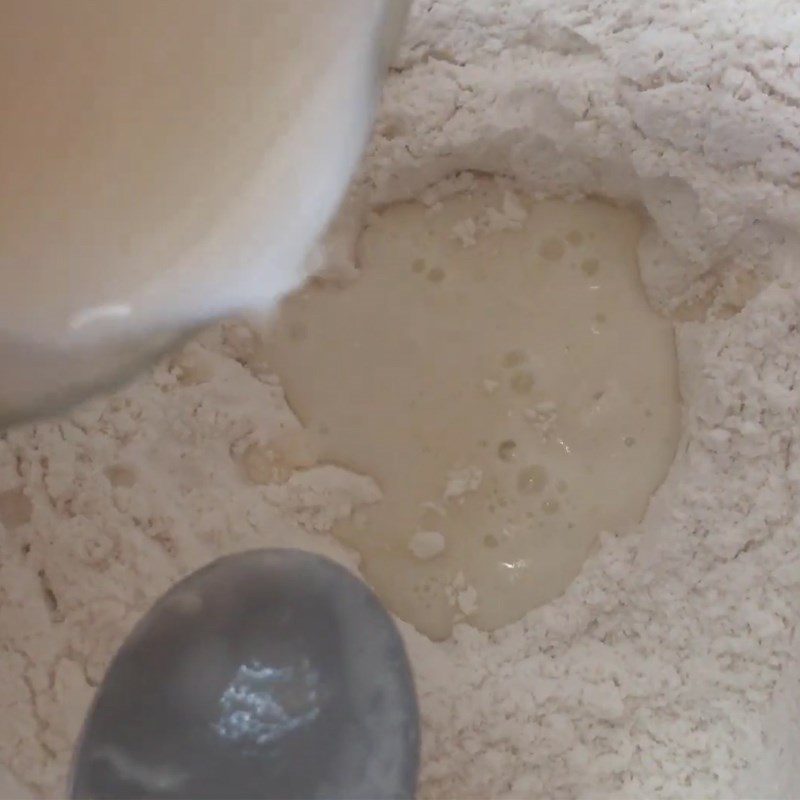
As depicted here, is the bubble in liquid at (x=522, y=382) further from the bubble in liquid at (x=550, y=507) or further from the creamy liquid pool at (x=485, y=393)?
the bubble in liquid at (x=550, y=507)

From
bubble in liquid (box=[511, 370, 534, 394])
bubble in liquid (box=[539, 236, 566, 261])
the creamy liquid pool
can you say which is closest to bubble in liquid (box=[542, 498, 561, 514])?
the creamy liquid pool

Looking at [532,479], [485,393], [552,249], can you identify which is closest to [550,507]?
Result: [532,479]

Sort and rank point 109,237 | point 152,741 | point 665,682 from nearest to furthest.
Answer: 1. point 109,237
2. point 152,741
3. point 665,682

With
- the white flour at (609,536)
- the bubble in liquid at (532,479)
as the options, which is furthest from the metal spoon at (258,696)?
the bubble in liquid at (532,479)

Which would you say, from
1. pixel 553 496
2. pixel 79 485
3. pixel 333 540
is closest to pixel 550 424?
pixel 553 496

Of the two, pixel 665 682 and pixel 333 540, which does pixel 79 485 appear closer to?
pixel 333 540

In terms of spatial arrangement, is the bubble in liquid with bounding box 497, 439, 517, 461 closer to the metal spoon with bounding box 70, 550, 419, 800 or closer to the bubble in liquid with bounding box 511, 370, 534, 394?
the bubble in liquid with bounding box 511, 370, 534, 394
